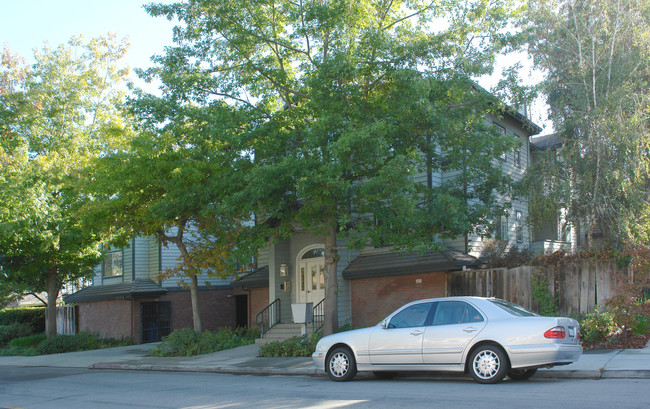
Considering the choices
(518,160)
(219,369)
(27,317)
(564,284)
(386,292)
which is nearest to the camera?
(564,284)

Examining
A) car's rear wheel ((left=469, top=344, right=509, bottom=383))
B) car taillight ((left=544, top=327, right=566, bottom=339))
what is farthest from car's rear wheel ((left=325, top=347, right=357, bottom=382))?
car taillight ((left=544, top=327, right=566, bottom=339))

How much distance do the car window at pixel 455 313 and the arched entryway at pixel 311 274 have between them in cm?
1107

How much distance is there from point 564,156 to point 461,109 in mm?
4950

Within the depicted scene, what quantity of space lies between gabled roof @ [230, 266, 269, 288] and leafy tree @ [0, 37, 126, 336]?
5873 millimetres

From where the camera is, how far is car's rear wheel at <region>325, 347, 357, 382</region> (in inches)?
444

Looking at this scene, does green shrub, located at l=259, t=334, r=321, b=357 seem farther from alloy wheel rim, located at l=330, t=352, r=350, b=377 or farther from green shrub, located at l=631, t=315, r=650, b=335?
green shrub, located at l=631, t=315, r=650, b=335

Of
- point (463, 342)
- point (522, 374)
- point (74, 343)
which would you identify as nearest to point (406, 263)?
point (522, 374)

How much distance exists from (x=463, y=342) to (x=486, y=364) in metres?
0.49

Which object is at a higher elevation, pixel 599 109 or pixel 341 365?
pixel 599 109

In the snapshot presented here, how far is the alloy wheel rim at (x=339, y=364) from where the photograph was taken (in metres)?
11.4

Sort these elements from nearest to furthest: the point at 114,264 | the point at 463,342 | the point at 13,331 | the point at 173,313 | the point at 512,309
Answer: the point at 463,342 → the point at 512,309 → the point at 173,313 → the point at 114,264 → the point at 13,331

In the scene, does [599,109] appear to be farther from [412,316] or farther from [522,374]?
[412,316]

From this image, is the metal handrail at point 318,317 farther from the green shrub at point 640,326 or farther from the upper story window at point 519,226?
the green shrub at point 640,326

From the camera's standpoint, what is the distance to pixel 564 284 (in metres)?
15.2
